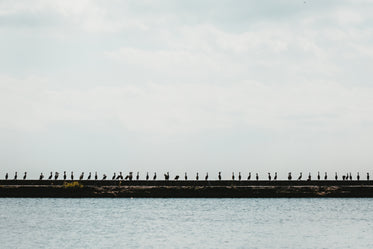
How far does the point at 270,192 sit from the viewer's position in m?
102

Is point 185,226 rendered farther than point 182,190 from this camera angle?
No

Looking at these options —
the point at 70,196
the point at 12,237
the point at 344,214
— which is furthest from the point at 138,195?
the point at 12,237

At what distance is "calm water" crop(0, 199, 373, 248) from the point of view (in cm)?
4819

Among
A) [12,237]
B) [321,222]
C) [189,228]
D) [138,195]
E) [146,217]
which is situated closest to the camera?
[12,237]

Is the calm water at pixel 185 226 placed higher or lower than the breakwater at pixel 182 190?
lower

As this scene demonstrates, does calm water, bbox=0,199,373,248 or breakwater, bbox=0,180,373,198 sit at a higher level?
breakwater, bbox=0,180,373,198

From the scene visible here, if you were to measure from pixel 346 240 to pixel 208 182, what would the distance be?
188 feet

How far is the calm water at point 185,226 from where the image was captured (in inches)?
1897

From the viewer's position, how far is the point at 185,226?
198ft

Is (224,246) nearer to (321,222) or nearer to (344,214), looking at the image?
(321,222)

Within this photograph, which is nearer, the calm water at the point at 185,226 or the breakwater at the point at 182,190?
the calm water at the point at 185,226

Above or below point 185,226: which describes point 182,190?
above

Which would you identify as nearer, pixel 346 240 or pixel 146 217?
pixel 346 240

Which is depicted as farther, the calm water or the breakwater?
the breakwater
